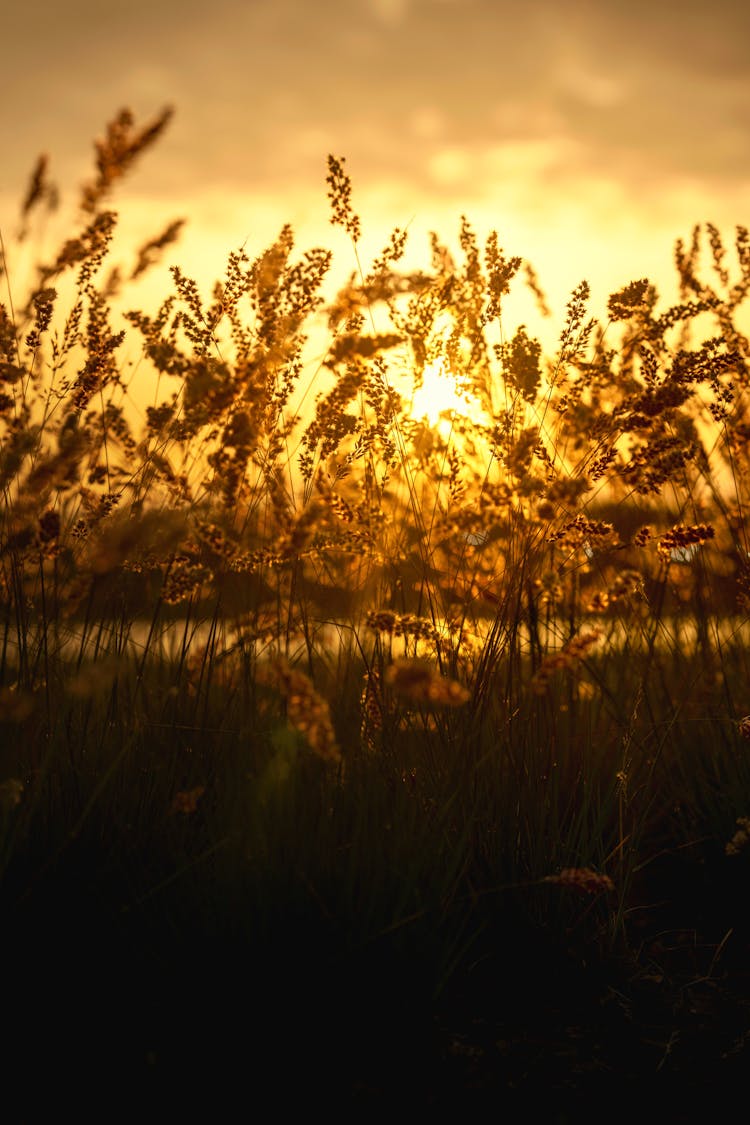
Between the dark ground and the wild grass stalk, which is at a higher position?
the wild grass stalk

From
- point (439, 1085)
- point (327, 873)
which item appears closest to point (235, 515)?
point (327, 873)

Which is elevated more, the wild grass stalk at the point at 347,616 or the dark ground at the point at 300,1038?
the wild grass stalk at the point at 347,616

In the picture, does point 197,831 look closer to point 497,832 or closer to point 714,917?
Result: point 497,832

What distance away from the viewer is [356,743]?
2.40 meters

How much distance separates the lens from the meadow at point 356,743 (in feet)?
6.07

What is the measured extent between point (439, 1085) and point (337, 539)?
3.75 feet

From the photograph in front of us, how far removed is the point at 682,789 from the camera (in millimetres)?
2938

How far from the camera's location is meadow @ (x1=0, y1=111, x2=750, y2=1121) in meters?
1.85

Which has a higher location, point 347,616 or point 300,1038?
point 347,616

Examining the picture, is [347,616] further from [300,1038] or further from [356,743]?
[300,1038]

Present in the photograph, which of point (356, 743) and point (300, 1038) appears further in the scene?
point (356, 743)

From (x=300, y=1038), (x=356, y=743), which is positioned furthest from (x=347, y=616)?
(x=300, y=1038)

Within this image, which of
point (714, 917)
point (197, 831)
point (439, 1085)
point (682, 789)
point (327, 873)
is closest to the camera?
point (439, 1085)

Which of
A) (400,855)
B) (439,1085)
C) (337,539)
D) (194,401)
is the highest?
(194,401)
